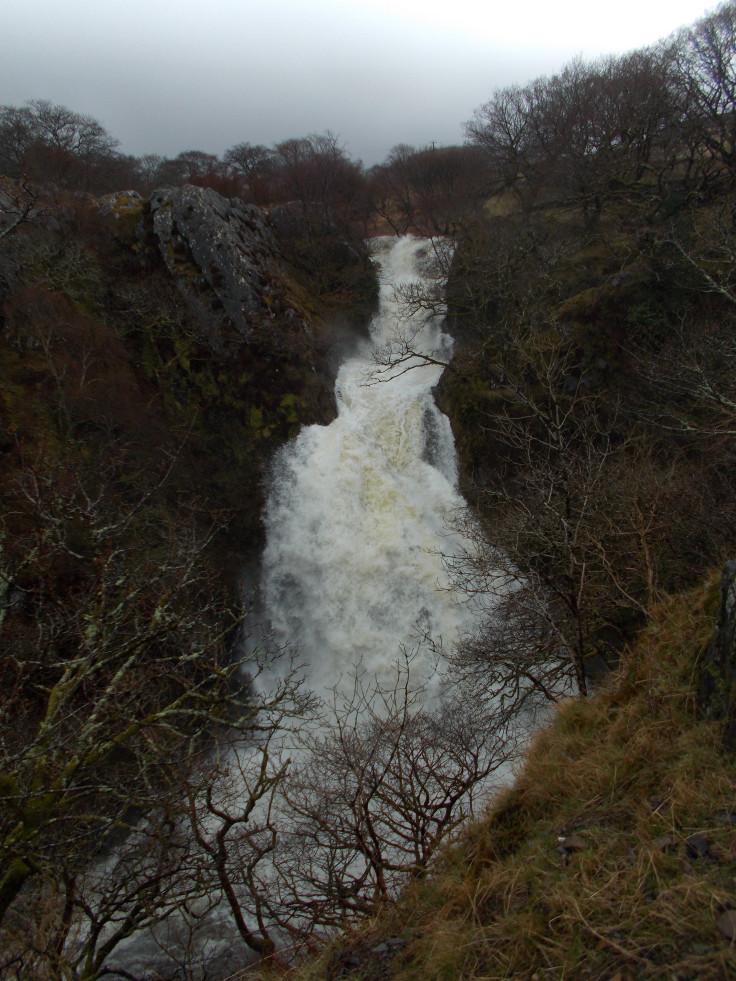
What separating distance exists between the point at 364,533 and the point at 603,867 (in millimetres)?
10410

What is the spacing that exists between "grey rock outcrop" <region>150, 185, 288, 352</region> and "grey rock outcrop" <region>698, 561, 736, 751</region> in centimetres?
1521

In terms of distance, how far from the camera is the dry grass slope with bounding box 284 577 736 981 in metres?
1.92

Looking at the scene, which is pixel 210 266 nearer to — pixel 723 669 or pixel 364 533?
pixel 364 533

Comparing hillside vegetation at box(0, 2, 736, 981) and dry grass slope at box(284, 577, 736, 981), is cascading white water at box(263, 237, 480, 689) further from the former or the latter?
dry grass slope at box(284, 577, 736, 981)

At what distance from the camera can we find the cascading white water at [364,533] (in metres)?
11.5

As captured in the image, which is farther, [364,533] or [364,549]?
[364,533]

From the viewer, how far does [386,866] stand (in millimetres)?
4523

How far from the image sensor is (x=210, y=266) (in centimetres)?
1534

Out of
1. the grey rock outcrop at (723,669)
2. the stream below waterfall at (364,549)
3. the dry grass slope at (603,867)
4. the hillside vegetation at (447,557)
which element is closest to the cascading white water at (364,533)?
the stream below waterfall at (364,549)

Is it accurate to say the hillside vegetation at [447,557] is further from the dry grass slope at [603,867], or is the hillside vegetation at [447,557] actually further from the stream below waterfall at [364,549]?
the stream below waterfall at [364,549]

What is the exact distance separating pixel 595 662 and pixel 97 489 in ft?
42.2

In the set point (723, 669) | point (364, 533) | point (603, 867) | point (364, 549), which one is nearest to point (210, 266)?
point (364, 533)

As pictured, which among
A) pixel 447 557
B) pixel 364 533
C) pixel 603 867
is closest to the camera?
pixel 603 867

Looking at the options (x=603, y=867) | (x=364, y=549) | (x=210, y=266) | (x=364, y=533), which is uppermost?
(x=210, y=266)
